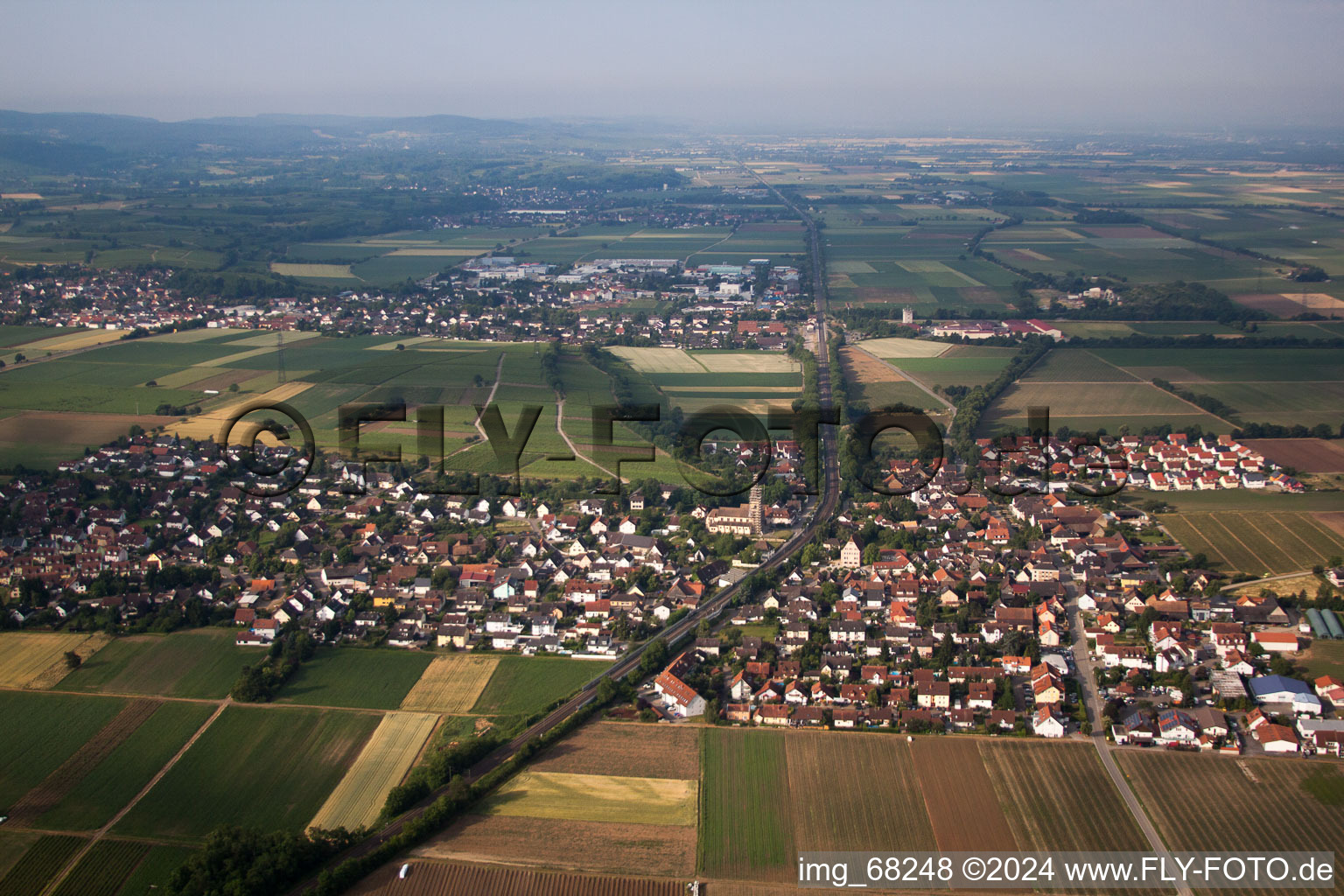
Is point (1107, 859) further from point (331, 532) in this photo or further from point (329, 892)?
point (331, 532)

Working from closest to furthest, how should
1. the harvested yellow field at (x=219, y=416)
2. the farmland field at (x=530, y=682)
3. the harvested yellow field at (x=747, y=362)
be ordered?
the farmland field at (x=530, y=682) < the harvested yellow field at (x=219, y=416) < the harvested yellow field at (x=747, y=362)

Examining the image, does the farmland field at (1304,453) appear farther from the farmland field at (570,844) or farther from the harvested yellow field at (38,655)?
the harvested yellow field at (38,655)

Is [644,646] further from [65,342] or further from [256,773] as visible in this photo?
[65,342]

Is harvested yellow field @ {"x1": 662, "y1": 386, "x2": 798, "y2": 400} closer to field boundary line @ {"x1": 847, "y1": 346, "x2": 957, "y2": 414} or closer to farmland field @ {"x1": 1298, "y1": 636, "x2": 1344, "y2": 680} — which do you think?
field boundary line @ {"x1": 847, "y1": 346, "x2": 957, "y2": 414}

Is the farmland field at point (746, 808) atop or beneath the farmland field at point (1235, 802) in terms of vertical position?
beneath

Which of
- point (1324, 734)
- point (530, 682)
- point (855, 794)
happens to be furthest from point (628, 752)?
point (1324, 734)

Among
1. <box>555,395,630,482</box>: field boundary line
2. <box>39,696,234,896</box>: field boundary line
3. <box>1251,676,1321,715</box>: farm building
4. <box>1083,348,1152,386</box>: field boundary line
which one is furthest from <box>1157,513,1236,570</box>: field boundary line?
<box>39,696,234,896</box>: field boundary line

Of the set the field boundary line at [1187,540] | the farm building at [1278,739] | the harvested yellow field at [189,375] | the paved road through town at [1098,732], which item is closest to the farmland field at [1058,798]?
the paved road through town at [1098,732]
